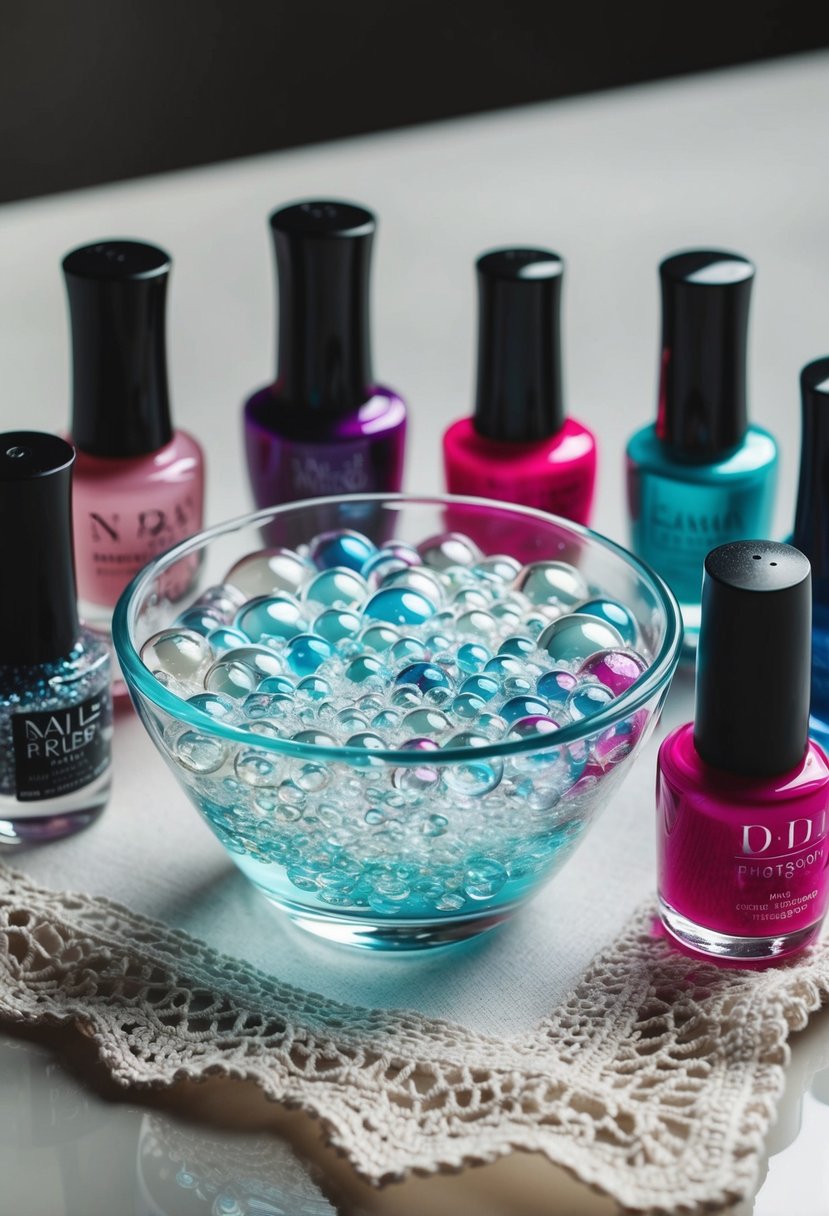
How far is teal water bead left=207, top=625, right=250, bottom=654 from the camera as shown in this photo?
0.75 meters

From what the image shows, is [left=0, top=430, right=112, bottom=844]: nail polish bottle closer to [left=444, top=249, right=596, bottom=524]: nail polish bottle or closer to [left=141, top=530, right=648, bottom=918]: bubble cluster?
[left=141, top=530, right=648, bottom=918]: bubble cluster

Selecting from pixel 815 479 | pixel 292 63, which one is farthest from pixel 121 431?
pixel 292 63

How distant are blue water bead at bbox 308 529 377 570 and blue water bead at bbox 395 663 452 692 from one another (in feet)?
0.41

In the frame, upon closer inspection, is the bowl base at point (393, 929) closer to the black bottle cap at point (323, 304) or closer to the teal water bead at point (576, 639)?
the teal water bead at point (576, 639)

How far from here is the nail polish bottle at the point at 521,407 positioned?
35.7 inches

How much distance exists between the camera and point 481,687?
27.5 inches

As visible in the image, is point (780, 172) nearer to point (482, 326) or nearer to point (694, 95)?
point (694, 95)

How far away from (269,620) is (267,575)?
6 cm

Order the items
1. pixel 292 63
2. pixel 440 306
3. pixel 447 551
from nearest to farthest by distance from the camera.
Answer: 1. pixel 447 551
2. pixel 440 306
3. pixel 292 63

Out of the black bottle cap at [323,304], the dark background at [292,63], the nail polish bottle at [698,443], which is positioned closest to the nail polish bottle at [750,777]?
the nail polish bottle at [698,443]

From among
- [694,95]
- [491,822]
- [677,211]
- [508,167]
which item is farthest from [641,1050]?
[694,95]

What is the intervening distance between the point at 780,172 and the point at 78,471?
81cm

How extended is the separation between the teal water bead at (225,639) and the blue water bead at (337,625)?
0.11 feet

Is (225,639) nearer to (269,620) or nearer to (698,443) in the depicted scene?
(269,620)
